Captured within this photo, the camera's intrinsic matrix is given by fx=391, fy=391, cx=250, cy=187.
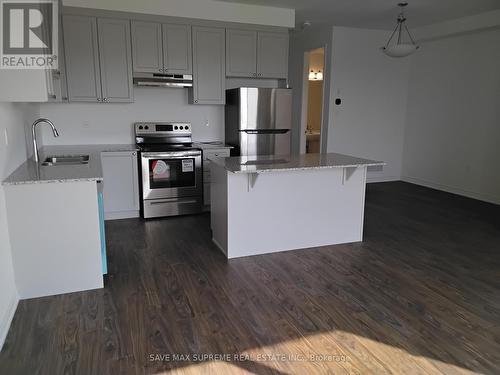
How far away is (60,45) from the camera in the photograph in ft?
14.3

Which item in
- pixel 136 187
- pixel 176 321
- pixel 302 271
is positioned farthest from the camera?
pixel 136 187

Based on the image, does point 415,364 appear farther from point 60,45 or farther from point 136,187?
point 60,45

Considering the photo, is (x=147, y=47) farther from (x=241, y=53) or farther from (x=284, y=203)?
(x=284, y=203)

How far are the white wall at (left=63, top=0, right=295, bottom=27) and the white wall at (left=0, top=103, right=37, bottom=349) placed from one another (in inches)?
72.7

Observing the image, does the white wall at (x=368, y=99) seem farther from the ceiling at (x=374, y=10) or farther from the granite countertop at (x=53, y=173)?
the granite countertop at (x=53, y=173)

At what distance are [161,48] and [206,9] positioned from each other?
0.74 metres

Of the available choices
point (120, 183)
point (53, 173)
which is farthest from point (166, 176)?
point (53, 173)

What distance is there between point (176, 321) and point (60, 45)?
11.4 ft

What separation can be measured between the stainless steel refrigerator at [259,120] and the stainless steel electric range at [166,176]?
0.66 m

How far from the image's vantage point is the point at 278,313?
8.49 feet

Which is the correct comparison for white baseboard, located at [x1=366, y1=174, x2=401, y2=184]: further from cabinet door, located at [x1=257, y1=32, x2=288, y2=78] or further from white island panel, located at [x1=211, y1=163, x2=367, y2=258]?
white island panel, located at [x1=211, y1=163, x2=367, y2=258]

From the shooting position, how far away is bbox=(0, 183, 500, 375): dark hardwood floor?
2104 millimetres

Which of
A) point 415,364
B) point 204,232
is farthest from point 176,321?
point 204,232

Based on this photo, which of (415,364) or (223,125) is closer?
(415,364)
